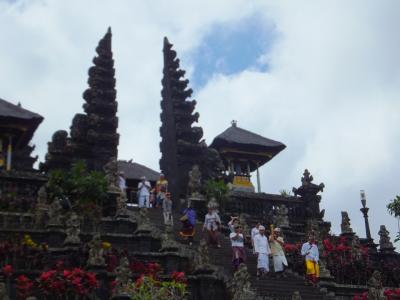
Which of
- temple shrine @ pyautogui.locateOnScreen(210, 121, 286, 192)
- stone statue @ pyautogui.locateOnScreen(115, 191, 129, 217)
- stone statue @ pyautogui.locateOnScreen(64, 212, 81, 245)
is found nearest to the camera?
stone statue @ pyautogui.locateOnScreen(64, 212, 81, 245)

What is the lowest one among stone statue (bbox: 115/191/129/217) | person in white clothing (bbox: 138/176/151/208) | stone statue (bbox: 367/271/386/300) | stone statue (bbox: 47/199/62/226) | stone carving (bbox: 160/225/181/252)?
stone statue (bbox: 367/271/386/300)

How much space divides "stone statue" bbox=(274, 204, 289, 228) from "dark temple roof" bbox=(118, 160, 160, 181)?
42.5 ft

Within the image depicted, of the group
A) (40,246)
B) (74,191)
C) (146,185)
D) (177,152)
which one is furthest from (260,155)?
(40,246)

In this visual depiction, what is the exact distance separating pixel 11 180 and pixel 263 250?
30.6 ft

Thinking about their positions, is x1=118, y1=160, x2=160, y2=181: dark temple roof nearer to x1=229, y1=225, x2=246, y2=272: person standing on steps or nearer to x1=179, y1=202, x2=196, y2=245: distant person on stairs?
x1=179, y1=202, x2=196, y2=245: distant person on stairs

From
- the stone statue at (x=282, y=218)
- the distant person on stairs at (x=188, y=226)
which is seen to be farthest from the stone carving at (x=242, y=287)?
the stone statue at (x=282, y=218)

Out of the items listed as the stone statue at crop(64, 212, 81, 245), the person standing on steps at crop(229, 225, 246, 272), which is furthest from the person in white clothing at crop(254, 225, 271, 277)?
the stone statue at crop(64, 212, 81, 245)

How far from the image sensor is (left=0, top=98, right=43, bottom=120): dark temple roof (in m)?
28.2

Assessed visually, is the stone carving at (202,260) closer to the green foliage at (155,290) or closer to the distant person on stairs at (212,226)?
the green foliage at (155,290)

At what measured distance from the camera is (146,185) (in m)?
26.0

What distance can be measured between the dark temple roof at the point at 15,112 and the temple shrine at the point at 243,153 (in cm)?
1212

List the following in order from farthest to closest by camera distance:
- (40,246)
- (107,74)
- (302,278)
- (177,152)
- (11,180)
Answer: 1. (107,74)
2. (177,152)
3. (11,180)
4. (302,278)
5. (40,246)

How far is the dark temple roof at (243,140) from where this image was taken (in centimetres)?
3797

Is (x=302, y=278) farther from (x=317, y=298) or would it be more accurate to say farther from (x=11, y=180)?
(x=11, y=180)
